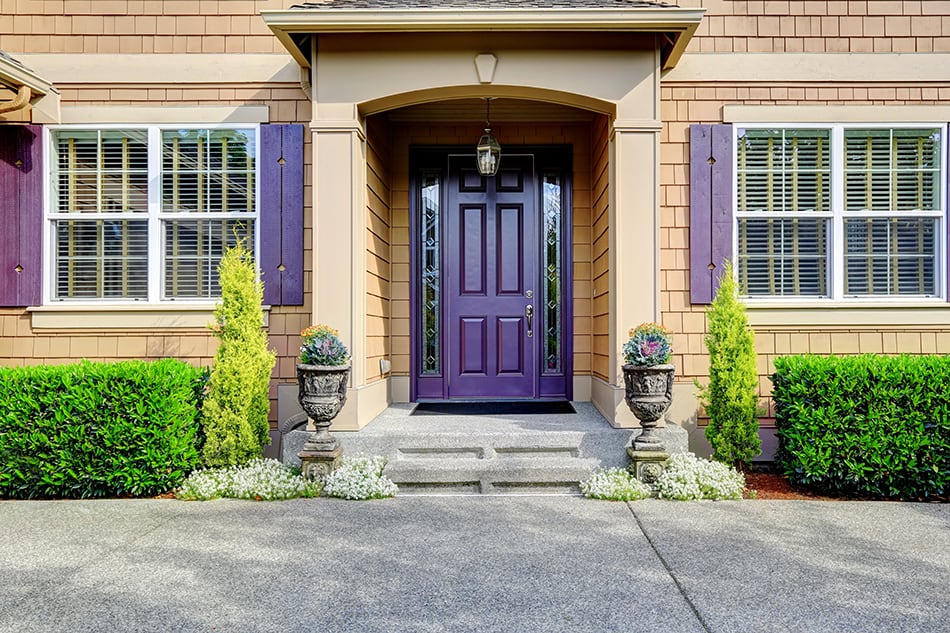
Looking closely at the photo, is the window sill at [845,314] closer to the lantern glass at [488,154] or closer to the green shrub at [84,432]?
the lantern glass at [488,154]

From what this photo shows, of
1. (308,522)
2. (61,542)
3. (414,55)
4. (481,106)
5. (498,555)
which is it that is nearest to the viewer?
(498,555)

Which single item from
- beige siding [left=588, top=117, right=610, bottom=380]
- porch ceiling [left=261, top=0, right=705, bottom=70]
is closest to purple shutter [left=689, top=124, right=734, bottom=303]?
beige siding [left=588, top=117, right=610, bottom=380]

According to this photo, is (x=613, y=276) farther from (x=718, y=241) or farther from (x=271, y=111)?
(x=271, y=111)

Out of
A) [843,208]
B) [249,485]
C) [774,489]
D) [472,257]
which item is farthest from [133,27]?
[774,489]

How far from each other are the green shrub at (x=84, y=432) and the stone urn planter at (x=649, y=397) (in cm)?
306

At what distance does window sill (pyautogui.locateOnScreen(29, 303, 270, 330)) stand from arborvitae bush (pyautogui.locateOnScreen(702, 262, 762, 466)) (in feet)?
11.3

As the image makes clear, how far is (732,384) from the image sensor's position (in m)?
4.34

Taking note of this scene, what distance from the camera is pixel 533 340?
19.1 feet

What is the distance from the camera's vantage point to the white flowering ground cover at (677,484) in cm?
395

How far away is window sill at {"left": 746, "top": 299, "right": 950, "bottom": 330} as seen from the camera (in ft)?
16.0

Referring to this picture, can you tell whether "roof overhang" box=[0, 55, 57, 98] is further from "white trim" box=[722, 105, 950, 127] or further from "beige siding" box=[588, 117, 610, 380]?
"white trim" box=[722, 105, 950, 127]

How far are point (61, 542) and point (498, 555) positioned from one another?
230 centimetres

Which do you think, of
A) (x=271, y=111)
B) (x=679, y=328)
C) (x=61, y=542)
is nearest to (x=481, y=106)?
(x=271, y=111)

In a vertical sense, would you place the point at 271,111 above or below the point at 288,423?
above
